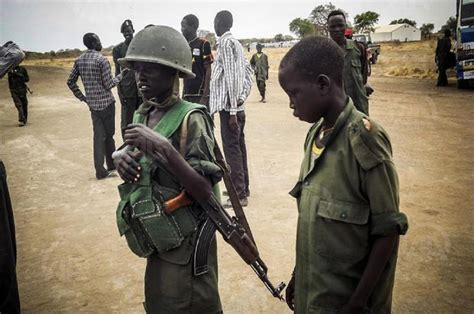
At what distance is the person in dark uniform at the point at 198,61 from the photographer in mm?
4973

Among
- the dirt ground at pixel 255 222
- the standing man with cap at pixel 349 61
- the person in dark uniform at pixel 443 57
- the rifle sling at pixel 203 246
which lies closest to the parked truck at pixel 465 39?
the person in dark uniform at pixel 443 57

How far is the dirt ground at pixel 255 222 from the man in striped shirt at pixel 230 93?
55cm

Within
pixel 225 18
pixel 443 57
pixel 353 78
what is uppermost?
pixel 225 18

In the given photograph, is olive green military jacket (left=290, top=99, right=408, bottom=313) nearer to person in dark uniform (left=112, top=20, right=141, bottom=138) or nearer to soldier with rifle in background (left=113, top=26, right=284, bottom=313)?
soldier with rifle in background (left=113, top=26, right=284, bottom=313)

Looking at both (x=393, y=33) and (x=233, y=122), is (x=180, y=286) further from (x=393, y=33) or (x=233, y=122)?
(x=393, y=33)

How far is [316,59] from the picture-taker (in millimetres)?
1444

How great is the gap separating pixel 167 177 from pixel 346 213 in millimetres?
772

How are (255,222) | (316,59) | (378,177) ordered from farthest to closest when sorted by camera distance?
(255,222)
(316,59)
(378,177)

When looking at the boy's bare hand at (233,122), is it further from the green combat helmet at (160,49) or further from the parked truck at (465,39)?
the parked truck at (465,39)

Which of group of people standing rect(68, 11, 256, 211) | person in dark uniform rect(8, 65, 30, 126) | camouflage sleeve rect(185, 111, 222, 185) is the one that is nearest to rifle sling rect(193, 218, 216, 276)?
camouflage sleeve rect(185, 111, 222, 185)

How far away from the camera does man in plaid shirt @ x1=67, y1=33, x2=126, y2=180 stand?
547 centimetres

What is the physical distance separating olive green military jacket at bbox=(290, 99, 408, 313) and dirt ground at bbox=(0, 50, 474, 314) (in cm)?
132

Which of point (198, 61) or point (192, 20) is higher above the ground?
point (192, 20)

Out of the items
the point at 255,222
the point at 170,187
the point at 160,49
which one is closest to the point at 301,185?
the point at 170,187
